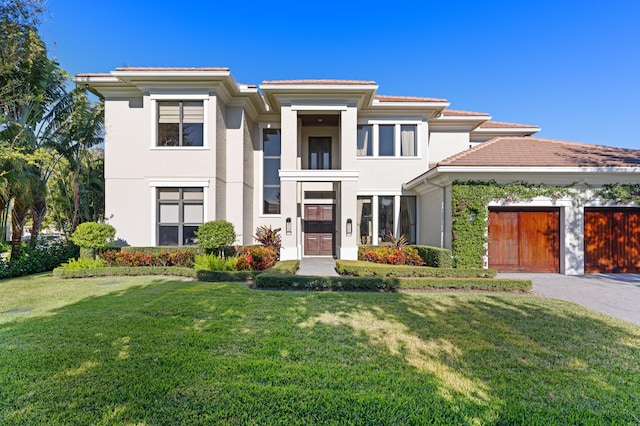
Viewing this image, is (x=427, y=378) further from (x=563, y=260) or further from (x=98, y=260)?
(x=98, y=260)

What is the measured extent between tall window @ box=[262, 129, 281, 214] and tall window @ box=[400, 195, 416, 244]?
6145 millimetres

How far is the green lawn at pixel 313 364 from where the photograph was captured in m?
2.80

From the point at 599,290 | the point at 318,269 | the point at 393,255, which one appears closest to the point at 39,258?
the point at 318,269

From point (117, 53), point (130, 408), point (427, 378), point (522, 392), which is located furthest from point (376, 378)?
point (117, 53)

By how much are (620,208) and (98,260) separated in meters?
18.3

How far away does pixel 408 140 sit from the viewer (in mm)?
14547

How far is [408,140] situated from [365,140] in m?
2.08

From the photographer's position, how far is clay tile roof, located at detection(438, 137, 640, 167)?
1021 cm

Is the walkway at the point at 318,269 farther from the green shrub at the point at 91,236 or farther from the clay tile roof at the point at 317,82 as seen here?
the clay tile roof at the point at 317,82

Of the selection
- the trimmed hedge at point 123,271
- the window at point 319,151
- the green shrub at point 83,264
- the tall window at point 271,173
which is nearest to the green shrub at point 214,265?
the trimmed hedge at point 123,271

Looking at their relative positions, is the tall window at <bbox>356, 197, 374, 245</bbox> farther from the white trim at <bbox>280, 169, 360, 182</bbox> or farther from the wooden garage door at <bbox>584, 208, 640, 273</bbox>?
the wooden garage door at <bbox>584, 208, 640, 273</bbox>

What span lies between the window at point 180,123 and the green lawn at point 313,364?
25.7 feet

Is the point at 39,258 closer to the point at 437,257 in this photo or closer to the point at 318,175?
the point at 318,175

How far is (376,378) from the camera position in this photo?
334 cm
